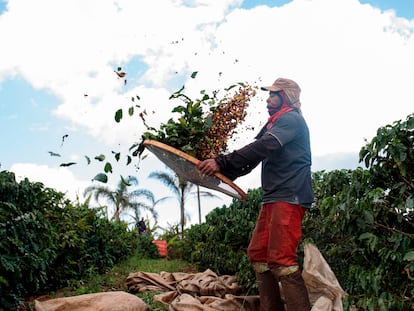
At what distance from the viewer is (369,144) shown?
3.71 meters

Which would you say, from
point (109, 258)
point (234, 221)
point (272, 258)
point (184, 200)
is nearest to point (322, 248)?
point (272, 258)

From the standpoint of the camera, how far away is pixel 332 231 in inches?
168

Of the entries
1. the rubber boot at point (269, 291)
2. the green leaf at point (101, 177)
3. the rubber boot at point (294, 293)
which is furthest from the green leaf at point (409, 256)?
the green leaf at point (101, 177)

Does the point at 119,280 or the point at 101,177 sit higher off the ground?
the point at 101,177

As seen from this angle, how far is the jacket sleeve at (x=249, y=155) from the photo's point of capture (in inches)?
144

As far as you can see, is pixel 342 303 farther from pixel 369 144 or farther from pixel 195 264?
pixel 195 264

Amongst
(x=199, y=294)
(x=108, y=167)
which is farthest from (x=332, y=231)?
(x=199, y=294)

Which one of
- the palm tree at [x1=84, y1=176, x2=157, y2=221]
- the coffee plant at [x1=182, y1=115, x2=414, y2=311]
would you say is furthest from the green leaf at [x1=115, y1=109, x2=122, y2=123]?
the palm tree at [x1=84, y1=176, x2=157, y2=221]

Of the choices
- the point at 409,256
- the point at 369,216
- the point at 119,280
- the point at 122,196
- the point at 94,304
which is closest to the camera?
the point at 409,256

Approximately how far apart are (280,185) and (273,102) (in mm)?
689

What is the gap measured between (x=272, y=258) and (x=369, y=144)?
1.09m

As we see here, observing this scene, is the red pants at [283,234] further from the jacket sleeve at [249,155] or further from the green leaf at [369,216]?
the green leaf at [369,216]

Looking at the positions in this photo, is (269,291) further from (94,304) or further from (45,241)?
(45,241)

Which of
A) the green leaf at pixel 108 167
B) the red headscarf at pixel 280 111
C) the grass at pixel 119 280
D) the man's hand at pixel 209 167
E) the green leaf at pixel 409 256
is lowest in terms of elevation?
the grass at pixel 119 280
